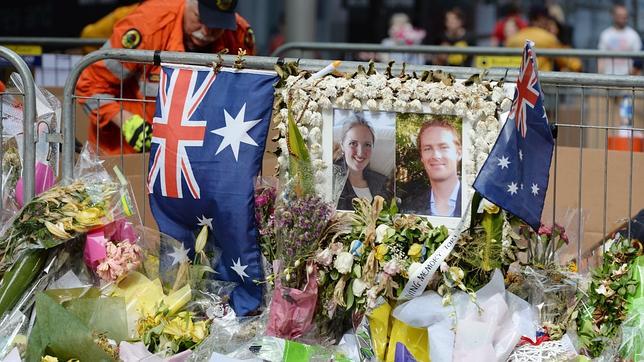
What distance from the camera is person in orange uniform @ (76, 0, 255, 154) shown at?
20.7 feet

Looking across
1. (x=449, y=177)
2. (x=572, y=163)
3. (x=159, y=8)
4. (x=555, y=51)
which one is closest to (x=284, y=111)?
(x=449, y=177)

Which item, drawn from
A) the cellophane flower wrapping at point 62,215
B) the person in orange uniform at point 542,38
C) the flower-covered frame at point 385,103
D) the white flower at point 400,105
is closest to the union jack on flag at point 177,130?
the cellophane flower wrapping at point 62,215

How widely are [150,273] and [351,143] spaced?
1.01 metres

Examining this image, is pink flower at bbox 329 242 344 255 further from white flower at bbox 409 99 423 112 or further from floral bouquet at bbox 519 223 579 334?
floral bouquet at bbox 519 223 579 334

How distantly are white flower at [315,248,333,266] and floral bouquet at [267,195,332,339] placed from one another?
0.11 feet

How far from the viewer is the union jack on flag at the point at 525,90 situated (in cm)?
412

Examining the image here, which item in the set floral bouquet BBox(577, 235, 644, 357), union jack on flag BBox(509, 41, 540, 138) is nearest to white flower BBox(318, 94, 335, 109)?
union jack on flag BBox(509, 41, 540, 138)

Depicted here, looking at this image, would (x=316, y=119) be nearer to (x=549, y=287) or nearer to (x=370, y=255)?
(x=370, y=255)

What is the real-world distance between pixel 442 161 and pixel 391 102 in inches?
11.3

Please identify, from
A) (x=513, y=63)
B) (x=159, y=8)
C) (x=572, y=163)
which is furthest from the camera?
(x=513, y=63)

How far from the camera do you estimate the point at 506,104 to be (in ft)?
14.5

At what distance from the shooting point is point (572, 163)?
19.1 feet

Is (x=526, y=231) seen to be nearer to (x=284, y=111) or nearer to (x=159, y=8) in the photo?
(x=284, y=111)

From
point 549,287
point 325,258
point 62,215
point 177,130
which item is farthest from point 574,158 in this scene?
point 62,215
